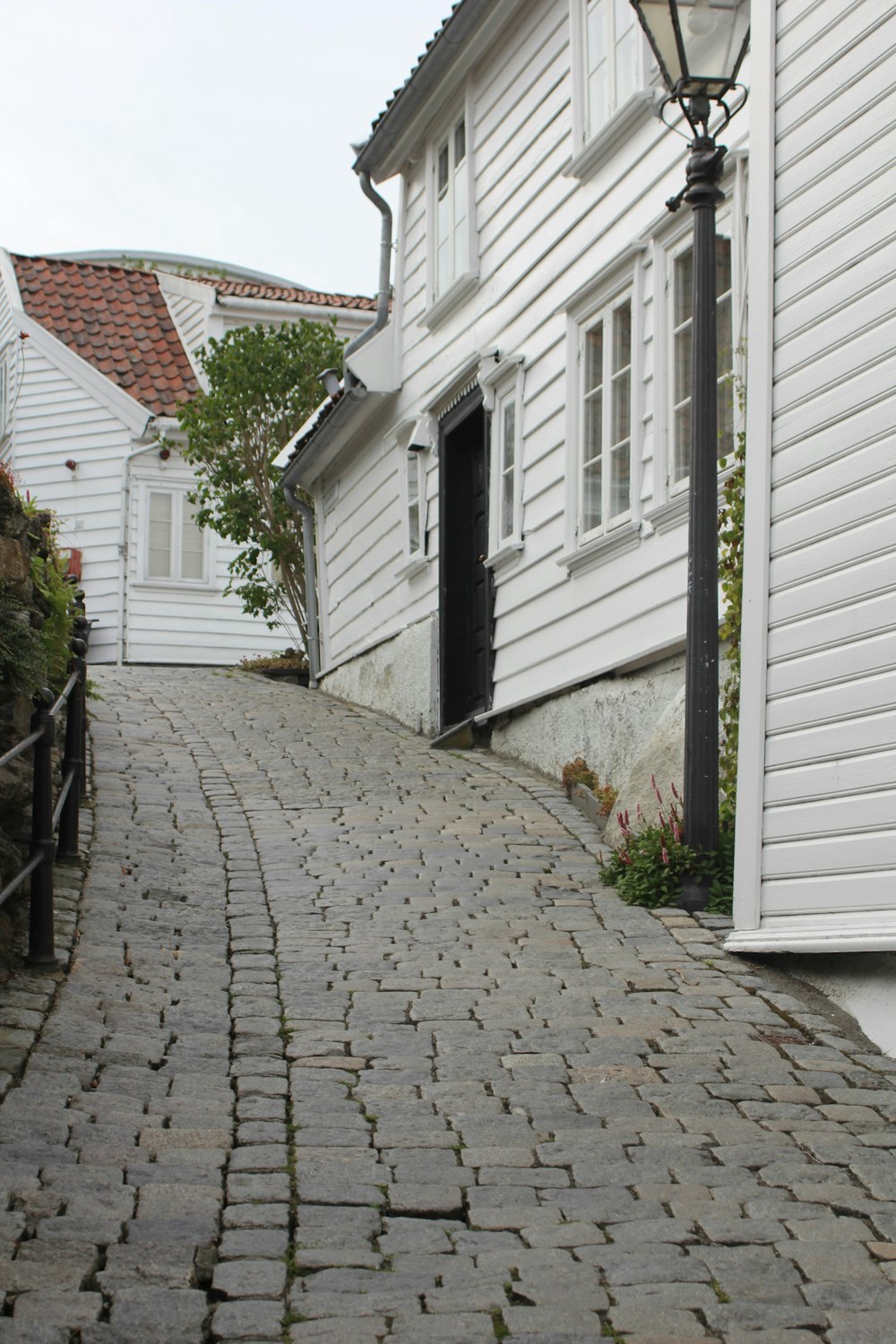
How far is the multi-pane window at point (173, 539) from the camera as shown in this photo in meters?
24.0

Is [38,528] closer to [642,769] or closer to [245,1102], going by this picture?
[642,769]

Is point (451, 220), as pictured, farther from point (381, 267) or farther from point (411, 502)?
point (411, 502)

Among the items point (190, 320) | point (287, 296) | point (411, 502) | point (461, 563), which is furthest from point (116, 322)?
point (461, 563)

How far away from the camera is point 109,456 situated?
24.0 m

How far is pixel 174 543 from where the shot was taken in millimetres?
24016

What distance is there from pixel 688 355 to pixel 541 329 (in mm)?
2518

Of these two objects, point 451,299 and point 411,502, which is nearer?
point 451,299

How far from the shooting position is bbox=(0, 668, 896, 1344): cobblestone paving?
141 inches

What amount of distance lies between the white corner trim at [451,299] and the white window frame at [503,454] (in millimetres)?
914

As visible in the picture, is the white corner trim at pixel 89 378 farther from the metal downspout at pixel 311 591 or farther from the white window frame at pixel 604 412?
the white window frame at pixel 604 412

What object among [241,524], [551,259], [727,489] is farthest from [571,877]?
[241,524]

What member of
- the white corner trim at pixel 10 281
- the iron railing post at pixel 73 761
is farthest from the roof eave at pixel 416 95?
the white corner trim at pixel 10 281

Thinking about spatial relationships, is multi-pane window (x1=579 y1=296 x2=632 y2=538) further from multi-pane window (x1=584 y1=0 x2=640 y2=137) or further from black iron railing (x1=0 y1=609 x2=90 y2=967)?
black iron railing (x1=0 y1=609 x2=90 y2=967)

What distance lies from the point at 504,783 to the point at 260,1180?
7033 mm
